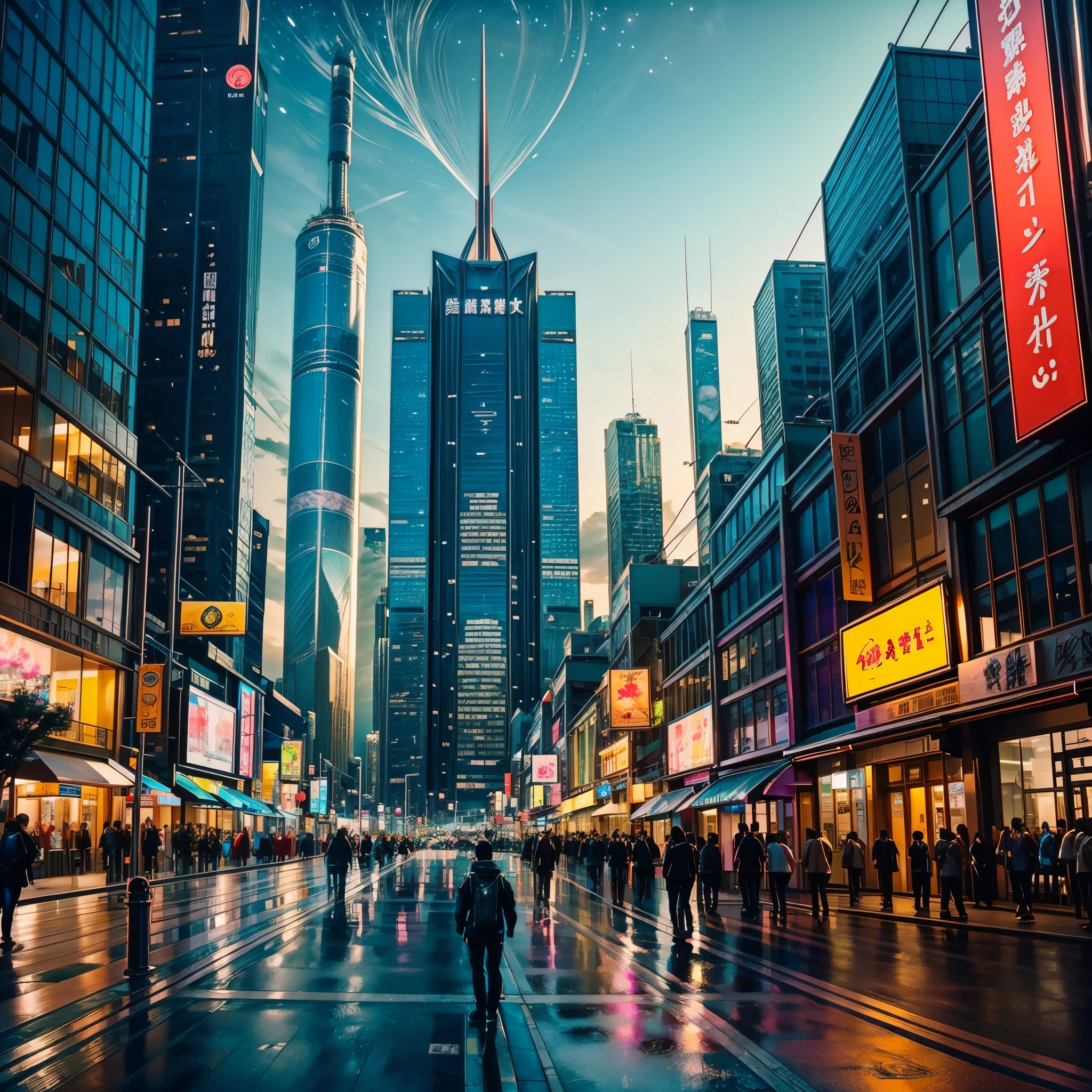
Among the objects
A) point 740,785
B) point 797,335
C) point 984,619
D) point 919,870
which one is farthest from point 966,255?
point 797,335

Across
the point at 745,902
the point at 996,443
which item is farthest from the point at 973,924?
the point at 996,443

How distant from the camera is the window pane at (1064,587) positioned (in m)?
22.0

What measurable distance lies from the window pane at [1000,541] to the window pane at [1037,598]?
81 cm

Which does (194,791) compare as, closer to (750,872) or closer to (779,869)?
(750,872)

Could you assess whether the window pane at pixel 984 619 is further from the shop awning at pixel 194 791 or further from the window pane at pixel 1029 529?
the shop awning at pixel 194 791

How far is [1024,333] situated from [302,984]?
18.7 m

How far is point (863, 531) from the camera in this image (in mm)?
32250

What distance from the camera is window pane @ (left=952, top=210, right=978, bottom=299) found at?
87.9 ft

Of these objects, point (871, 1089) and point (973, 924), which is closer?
point (871, 1089)

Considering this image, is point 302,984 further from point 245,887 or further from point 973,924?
point 245,887

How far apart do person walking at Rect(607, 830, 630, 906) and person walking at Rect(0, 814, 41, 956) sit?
16.5 m

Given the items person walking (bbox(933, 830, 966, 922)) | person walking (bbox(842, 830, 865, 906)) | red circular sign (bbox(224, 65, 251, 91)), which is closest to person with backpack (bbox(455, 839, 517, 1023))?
person walking (bbox(933, 830, 966, 922))

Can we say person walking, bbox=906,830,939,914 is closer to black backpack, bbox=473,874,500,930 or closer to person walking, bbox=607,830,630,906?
person walking, bbox=607,830,630,906

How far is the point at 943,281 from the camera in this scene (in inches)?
1137
